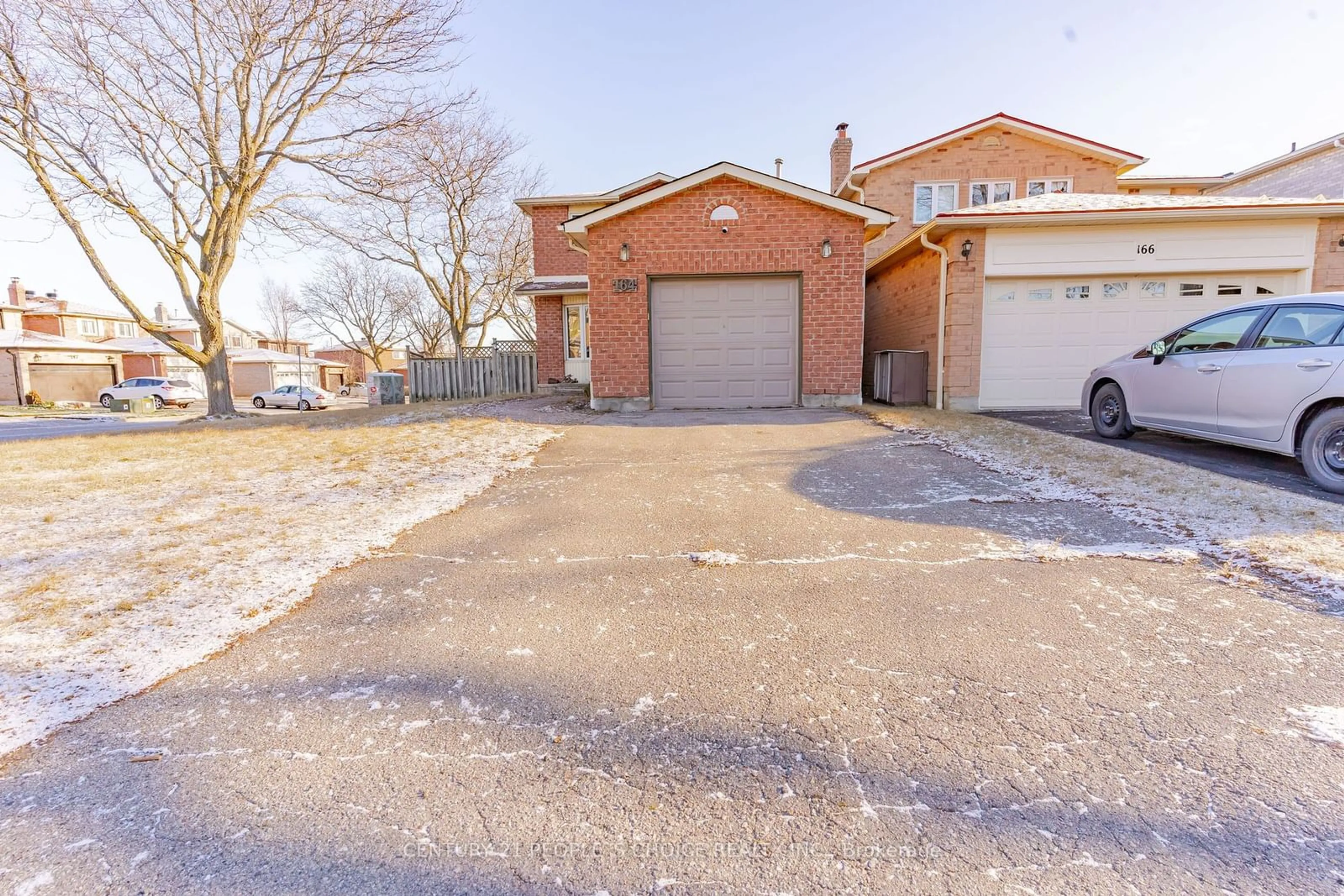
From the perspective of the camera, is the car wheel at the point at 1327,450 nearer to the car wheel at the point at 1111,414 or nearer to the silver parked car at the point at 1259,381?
the silver parked car at the point at 1259,381

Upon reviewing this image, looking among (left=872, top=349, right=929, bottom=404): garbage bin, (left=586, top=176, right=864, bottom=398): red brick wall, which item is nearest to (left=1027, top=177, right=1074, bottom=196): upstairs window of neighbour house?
(left=872, top=349, right=929, bottom=404): garbage bin

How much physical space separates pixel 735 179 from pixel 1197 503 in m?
8.70

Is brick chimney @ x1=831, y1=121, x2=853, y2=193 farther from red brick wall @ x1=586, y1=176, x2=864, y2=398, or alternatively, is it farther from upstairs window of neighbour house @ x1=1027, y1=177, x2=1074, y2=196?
red brick wall @ x1=586, y1=176, x2=864, y2=398

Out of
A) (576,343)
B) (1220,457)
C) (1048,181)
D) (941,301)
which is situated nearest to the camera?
(1220,457)

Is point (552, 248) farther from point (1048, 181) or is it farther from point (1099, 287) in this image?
point (1099, 287)

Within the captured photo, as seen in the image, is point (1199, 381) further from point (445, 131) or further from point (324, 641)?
point (445, 131)

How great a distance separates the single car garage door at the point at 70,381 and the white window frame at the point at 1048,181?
4553 cm

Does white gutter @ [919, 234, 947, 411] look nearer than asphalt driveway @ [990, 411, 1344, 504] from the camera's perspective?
No

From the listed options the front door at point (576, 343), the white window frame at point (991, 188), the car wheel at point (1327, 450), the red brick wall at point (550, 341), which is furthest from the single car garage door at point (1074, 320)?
the red brick wall at point (550, 341)

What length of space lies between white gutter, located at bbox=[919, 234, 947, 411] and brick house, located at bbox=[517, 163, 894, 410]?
0.95 m

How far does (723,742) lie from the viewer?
200cm

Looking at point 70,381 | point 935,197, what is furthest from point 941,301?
point 70,381

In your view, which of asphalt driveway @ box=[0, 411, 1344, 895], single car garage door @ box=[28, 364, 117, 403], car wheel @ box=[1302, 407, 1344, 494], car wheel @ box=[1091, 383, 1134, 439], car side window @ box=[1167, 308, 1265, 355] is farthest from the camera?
single car garage door @ box=[28, 364, 117, 403]

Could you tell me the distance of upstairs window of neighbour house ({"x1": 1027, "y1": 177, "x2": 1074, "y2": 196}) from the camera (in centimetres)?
1580
